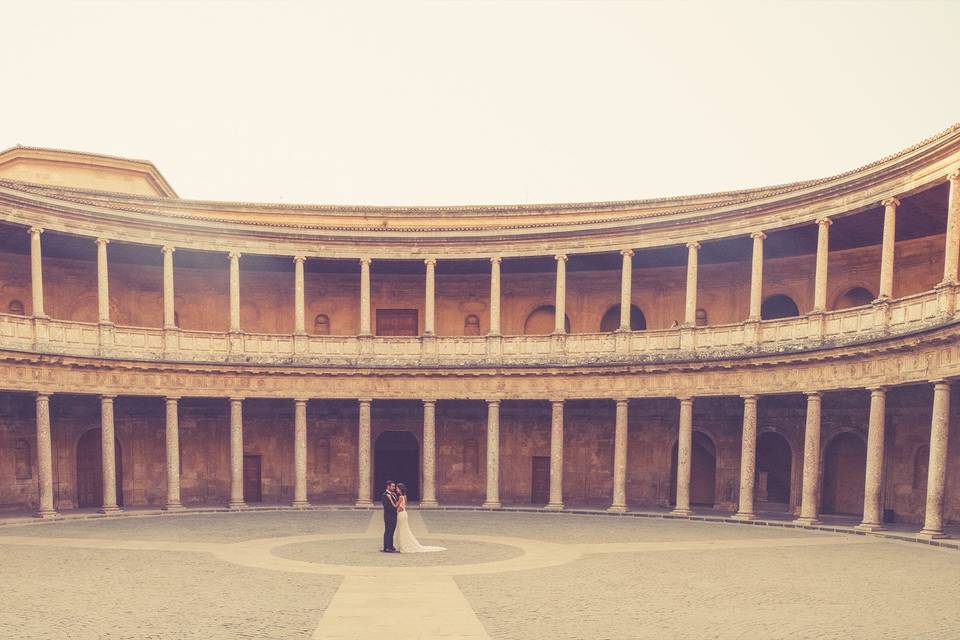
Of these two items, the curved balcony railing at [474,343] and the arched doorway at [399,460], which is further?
the arched doorway at [399,460]

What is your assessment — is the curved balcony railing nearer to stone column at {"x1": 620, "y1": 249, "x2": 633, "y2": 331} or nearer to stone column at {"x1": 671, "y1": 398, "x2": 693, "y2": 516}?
stone column at {"x1": 620, "y1": 249, "x2": 633, "y2": 331}

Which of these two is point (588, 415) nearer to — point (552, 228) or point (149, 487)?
point (552, 228)

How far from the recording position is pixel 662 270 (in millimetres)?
32062

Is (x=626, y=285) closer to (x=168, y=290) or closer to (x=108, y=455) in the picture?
(x=168, y=290)

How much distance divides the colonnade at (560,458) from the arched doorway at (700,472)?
2.27 meters

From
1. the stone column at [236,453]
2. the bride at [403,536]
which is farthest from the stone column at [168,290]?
the bride at [403,536]

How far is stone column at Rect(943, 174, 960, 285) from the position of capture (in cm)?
2045

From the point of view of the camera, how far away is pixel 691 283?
1101 inches

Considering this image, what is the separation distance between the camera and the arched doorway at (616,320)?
106 ft

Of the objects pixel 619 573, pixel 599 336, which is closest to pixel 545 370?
pixel 599 336

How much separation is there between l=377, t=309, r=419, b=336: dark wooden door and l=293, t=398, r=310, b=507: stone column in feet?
18.1

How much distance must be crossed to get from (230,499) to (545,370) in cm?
1379

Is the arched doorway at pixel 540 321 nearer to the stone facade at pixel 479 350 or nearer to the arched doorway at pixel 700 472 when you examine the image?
the stone facade at pixel 479 350

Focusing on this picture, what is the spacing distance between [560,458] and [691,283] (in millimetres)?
8465
